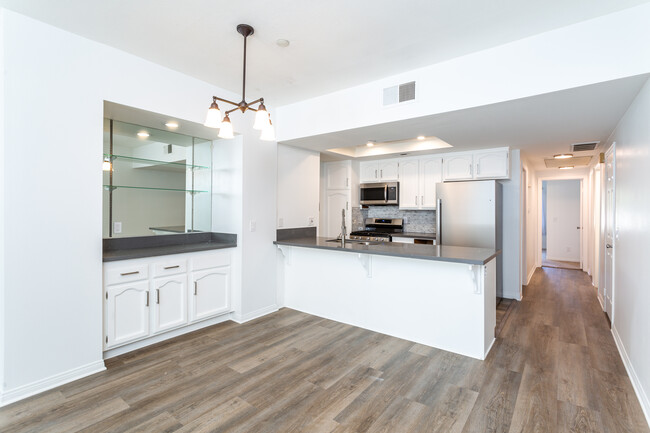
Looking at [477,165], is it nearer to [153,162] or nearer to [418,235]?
[418,235]

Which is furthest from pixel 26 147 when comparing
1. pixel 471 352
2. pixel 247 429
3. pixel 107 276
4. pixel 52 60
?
pixel 471 352

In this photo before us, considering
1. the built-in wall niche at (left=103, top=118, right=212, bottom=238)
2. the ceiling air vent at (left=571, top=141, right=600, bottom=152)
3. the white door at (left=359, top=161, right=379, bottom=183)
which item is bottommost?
the built-in wall niche at (left=103, top=118, right=212, bottom=238)

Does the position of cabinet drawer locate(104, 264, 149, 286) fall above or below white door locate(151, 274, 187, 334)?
above

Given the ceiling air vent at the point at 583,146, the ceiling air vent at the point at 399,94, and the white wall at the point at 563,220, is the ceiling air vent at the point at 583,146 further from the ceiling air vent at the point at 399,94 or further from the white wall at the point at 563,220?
the white wall at the point at 563,220

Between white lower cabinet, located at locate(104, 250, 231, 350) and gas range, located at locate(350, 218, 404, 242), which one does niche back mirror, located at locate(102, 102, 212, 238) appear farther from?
gas range, located at locate(350, 218, 404, 242)

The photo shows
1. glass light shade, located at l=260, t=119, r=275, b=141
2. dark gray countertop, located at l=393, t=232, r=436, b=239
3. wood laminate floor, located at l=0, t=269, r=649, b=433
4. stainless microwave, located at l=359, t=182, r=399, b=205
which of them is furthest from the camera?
stainless microwave, located at l=359, t=182, r=399, b=205

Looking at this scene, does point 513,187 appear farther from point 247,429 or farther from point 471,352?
point 247,429

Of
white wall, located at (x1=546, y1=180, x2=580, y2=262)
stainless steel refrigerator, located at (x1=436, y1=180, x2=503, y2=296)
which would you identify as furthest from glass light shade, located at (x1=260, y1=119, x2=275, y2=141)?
white wall, located at (x1=546, y1=180, x2=580, y2=262)

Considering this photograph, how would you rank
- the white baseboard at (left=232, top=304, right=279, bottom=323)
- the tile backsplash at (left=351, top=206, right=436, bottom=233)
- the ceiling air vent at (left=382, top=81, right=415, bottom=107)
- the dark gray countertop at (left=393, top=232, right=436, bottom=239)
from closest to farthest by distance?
1. the ceiling air vent at (left=382, top=81, right=415, bottom=107)
2. the white baseboard at (left=232, top=304, right=279, bottom=323)
3. the dark gray countertop at (left=393, top=232, right=436, bottom=239)
4. the tile backsplash at (left=351, top=206, right=436, bottom=233)

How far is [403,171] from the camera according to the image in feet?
17.9

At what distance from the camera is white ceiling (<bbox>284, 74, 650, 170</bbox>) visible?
2389 millimetres

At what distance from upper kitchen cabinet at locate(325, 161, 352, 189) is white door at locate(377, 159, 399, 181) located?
1.77 ft

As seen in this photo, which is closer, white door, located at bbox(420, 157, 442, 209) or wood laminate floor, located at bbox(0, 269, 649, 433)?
wood laminate floor, located at bbox(0, 269, 649, 433)

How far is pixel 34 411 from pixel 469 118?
3.89m
